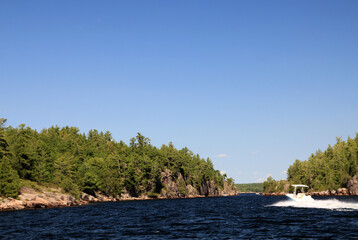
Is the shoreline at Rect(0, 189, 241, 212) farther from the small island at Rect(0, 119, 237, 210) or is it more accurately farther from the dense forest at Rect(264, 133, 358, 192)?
the dense forest at Rect(264, 133, 358, 192)

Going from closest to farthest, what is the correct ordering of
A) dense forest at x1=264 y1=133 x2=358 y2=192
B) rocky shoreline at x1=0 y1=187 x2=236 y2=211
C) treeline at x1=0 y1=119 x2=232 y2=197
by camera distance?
rocky shoreline at x1=0 y1=187 x2=236 y2=211
treeline at x1=0 y1=119 x2=232 y2=197
dense forest at x1=264 y1=133 x2=358 y2=192

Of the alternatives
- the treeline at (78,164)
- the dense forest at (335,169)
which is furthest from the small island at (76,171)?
the dense forest at (335,169)

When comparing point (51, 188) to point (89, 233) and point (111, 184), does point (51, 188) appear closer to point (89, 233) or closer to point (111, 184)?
point (111, 184)

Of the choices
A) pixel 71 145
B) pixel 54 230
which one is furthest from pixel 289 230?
pixel 71 145

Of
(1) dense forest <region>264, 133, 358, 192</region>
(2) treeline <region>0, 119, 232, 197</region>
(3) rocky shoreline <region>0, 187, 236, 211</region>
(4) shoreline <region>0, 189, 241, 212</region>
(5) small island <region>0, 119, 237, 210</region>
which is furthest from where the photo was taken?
(1) dense forest <region>264, 133, 358, 192</region>

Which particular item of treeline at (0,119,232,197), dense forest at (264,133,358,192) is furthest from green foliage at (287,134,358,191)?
treeline at (0,119,232,197)

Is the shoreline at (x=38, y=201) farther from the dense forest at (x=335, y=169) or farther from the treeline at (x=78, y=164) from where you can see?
the dense forest at (x=335, y=169)

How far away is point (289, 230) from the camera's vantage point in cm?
3020

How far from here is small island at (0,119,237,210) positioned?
72.9 m

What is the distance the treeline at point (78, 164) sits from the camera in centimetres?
8338

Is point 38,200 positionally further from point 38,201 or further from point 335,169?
point 335,169

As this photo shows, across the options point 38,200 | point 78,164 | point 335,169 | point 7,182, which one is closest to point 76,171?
point 78,164

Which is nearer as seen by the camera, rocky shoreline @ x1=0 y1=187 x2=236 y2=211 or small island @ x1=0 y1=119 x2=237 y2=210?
rocky shoreline @ x1=0 y1=187 x2=236 y2=211

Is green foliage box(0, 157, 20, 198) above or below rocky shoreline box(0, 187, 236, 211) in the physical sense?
above
